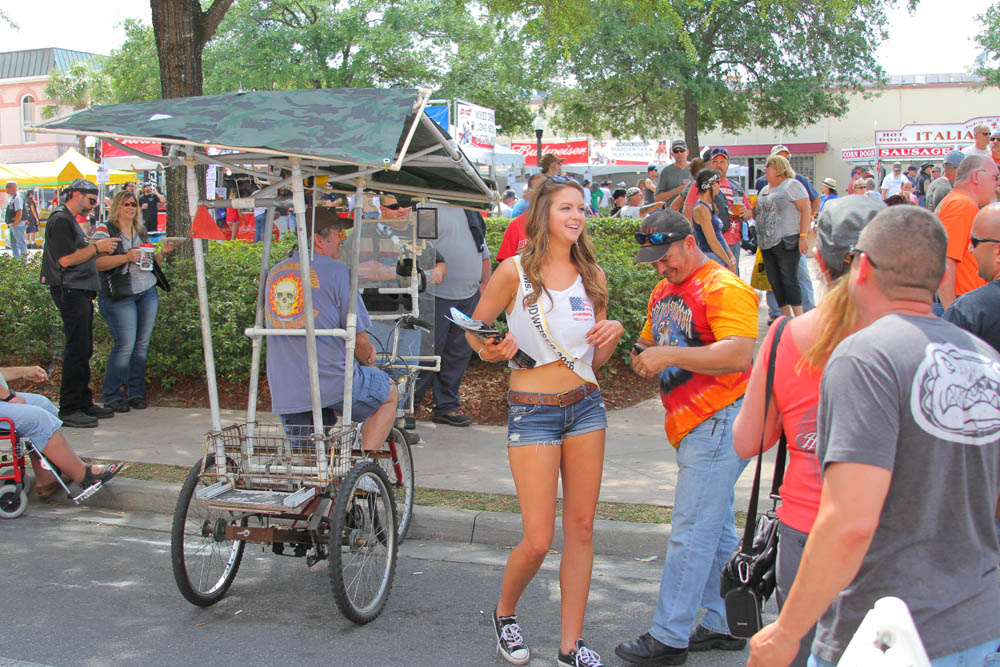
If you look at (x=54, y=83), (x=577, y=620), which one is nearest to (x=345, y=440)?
(x=577, y=620)

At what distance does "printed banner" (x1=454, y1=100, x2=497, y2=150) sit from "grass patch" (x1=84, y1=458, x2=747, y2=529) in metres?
13.0

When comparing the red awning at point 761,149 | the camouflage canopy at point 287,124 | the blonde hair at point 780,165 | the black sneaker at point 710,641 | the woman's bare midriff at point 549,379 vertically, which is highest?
the red awning at point 761,149

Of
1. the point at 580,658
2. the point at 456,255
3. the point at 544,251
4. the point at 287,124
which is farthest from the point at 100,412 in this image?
the point at 580,658

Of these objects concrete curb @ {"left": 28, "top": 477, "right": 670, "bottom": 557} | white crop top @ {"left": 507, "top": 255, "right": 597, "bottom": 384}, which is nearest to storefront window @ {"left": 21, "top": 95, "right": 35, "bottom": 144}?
concrete curb @ {"left": 28, "top": 477, "right": 670, "bottom": 557}

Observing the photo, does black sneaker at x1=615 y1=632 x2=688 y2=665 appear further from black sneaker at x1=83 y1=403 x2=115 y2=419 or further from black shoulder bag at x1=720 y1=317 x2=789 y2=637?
black sneaker at x1=83 y1=403 x2=115 y2=419

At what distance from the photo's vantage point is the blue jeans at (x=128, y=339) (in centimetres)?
851

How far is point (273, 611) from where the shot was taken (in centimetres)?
473

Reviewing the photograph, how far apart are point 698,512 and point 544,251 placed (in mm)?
1233

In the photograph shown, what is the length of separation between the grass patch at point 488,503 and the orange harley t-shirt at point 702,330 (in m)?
1.77

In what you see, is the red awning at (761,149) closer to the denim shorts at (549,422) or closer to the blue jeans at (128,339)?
the blue jeans at (128,339)

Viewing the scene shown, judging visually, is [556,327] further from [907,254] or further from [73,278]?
[73,278]

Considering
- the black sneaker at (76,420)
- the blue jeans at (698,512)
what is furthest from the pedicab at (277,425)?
the black sneaker at (76,420)

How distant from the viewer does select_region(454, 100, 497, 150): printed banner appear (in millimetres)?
19203

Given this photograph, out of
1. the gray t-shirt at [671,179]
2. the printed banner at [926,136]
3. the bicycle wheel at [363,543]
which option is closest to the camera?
the bicycle wheel at [363,543]
